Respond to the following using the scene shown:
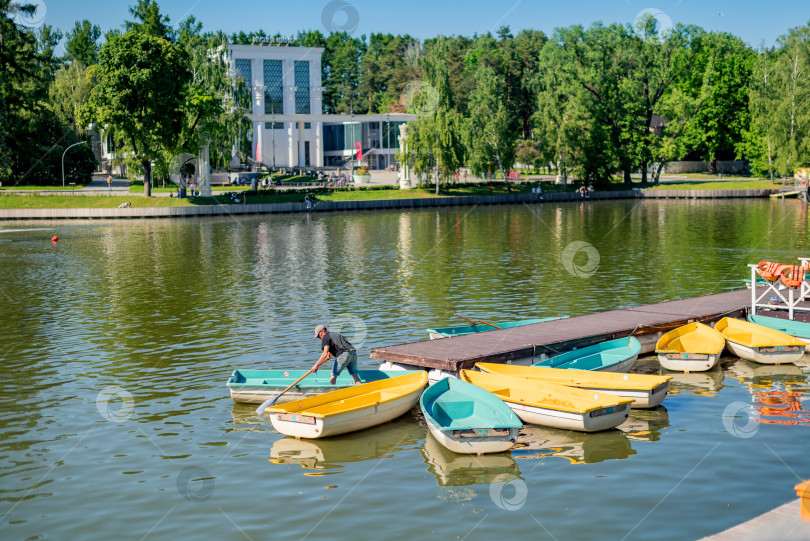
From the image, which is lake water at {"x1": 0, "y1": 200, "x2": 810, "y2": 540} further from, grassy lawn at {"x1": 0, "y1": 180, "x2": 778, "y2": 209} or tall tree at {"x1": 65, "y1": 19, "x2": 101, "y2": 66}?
tall tree at {"x1": 65, "y1": 19, "x2": 101, "y2": 66}

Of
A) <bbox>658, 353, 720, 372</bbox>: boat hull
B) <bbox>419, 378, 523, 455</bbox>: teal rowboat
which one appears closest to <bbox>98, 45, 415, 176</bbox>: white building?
<bbox>658, 353, 720, 372</bbox>: boat hull

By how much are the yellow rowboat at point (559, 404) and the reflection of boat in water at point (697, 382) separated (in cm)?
455

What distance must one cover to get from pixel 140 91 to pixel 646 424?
78.2 meters

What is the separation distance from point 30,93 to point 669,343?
101466 millimetres

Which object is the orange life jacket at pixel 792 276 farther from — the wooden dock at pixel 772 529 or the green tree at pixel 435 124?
the green tree at pixel 435 124

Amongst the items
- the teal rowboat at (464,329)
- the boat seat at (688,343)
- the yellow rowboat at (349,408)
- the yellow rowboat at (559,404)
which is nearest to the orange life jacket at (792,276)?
the boat seat at (688,343)

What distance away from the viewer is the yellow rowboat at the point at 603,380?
64.5 feet

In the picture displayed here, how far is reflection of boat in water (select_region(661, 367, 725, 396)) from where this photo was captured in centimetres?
2223

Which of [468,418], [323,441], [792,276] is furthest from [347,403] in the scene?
[792,276]

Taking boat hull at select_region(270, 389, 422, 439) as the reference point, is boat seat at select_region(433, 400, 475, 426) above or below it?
above

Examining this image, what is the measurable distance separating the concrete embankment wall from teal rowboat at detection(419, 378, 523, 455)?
7378 cm

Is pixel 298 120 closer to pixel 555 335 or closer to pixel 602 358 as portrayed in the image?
pixel 555 335

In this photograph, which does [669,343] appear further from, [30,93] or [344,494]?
[30,93]

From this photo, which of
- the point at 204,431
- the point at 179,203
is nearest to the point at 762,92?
the point at 179,203
